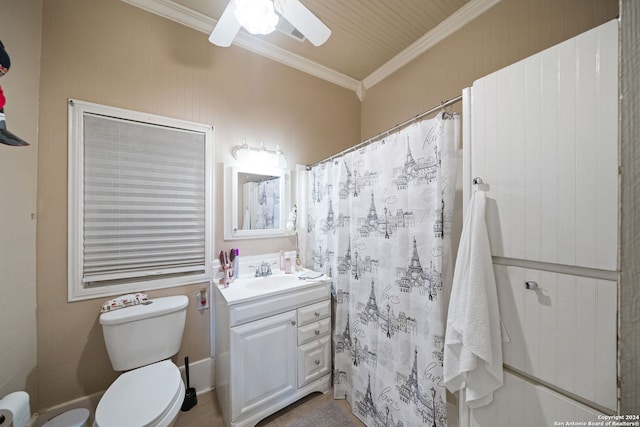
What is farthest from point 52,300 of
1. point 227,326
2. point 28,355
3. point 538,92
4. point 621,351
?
point 538,92

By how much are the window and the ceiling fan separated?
76 cm

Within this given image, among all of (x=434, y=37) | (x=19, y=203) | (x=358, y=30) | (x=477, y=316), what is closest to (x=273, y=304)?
(x=477, y=316)

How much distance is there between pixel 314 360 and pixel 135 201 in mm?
1700

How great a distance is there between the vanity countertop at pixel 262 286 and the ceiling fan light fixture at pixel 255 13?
1.52 m

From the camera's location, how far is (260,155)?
1.98 meters

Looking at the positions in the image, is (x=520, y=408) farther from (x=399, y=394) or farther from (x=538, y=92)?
(x=538, y=92)

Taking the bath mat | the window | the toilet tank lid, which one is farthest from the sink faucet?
the bath mat

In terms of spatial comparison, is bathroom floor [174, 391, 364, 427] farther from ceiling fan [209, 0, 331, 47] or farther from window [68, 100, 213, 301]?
ceiling fan [209, 0, 331, 47]

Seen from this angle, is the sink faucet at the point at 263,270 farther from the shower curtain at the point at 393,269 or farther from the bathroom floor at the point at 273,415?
the bathroom floor at the point at 273,415

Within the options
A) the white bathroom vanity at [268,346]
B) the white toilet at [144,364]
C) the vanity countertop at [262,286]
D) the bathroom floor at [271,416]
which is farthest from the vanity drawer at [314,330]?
the white toilet at [144,364]

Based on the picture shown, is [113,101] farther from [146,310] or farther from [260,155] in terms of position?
[146,310]

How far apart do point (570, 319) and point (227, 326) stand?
5.22 ft

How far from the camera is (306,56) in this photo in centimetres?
220

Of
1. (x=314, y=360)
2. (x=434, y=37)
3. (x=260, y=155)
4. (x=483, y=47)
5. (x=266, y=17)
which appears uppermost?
(x=434, y=37)
